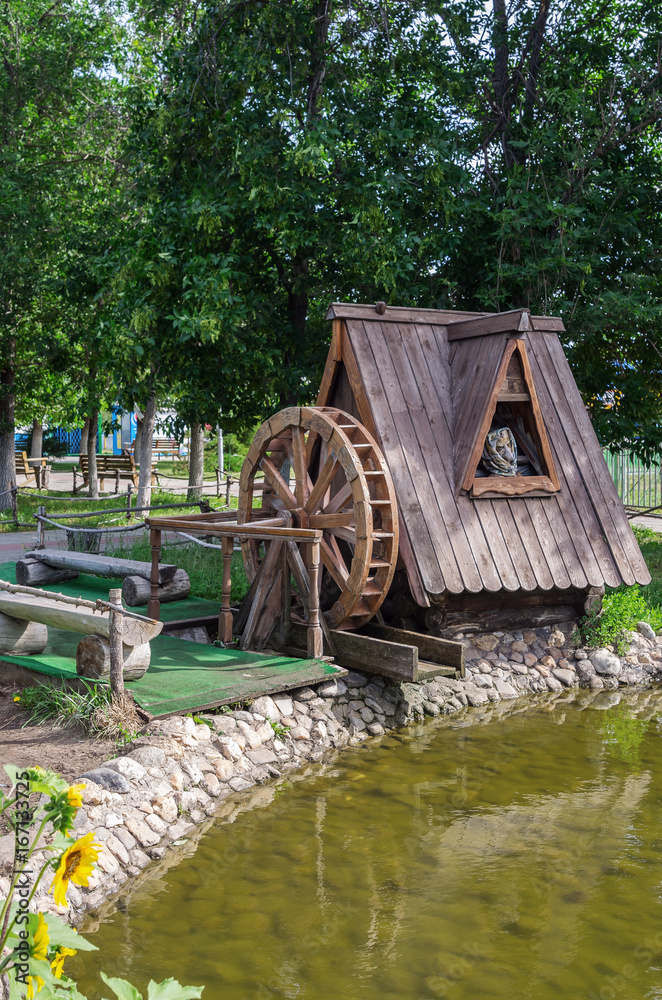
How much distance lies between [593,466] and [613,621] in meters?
1.61

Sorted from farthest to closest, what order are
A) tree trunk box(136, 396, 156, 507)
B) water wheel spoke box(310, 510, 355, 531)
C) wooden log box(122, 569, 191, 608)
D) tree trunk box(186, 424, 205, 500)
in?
tree trunk box(186, 424, 205, 500) → tree trunk box(136, 396, 156, 507) → wooden log box(122, 569, 191, 608) → water wheel spoke box(310, 510, 355, 531)

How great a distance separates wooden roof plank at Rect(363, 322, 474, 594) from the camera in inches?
315

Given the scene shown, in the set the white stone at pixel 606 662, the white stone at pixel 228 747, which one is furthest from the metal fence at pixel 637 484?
the white stone at pixel 228 747

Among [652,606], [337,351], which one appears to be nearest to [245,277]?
[337,351]

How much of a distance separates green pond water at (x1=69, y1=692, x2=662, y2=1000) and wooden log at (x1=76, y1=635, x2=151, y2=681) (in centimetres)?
126

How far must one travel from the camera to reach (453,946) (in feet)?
14.6

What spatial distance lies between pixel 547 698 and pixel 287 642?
98.0 inches

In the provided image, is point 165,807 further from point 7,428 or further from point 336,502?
point 7,428

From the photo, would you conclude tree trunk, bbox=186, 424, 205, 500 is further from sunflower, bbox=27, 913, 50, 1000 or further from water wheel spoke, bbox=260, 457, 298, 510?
sunflower, bbox=27, 913, 50, 1000

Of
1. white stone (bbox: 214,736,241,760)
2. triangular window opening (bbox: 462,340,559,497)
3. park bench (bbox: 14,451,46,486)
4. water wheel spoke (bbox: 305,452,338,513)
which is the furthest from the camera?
park bench (bbox: 14,451,46,486)

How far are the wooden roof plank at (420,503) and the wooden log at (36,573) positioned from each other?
4.50 meters

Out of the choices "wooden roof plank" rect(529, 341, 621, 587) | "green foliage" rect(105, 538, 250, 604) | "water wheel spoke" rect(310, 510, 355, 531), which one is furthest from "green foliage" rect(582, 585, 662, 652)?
"green foliage" rect(105, 538, 250, 604)

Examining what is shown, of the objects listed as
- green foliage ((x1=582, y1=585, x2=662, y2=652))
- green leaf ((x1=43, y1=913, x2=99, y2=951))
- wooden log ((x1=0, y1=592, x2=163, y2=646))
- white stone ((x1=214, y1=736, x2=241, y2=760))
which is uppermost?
wooden log ((x1=0, y1=592, x2=163, y2=646))

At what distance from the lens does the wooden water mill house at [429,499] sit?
26.2 ft
